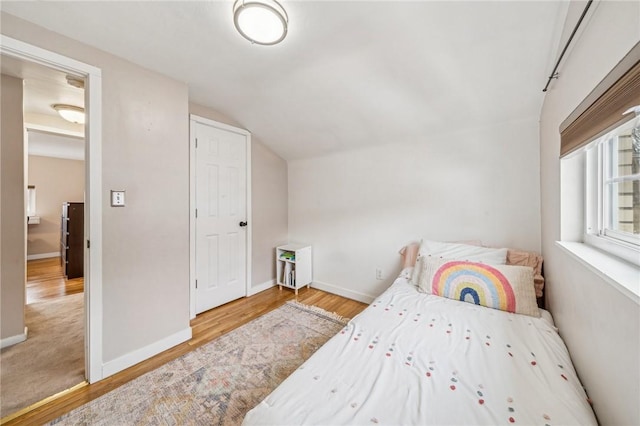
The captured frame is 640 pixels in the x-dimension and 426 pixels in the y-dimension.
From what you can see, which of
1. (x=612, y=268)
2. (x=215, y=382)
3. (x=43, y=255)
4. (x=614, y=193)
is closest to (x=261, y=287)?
(x=215, y=382)

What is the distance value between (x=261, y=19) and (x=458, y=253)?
214cm

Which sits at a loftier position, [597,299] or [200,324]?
[597,299]

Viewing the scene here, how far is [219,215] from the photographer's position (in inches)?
104

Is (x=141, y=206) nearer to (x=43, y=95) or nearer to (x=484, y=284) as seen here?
(x=43, y=95)

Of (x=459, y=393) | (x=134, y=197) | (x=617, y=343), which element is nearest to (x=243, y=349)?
(x=134, y=197)

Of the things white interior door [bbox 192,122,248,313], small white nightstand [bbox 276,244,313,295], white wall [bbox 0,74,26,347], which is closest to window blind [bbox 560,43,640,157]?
small white nightstand [bbox 276,244,313,295]

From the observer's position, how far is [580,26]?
3.27ft

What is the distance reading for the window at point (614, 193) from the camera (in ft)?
2.89

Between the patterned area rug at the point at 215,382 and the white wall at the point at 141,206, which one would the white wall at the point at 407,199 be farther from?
the white wall at the point at 141,206

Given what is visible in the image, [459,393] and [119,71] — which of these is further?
[119,71]

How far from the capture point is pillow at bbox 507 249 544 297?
1688 mm

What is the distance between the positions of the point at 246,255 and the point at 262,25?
237 cm

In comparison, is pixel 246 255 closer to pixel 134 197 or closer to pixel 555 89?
pixel 134 197

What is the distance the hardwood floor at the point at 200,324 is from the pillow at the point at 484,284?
3.51 feet
